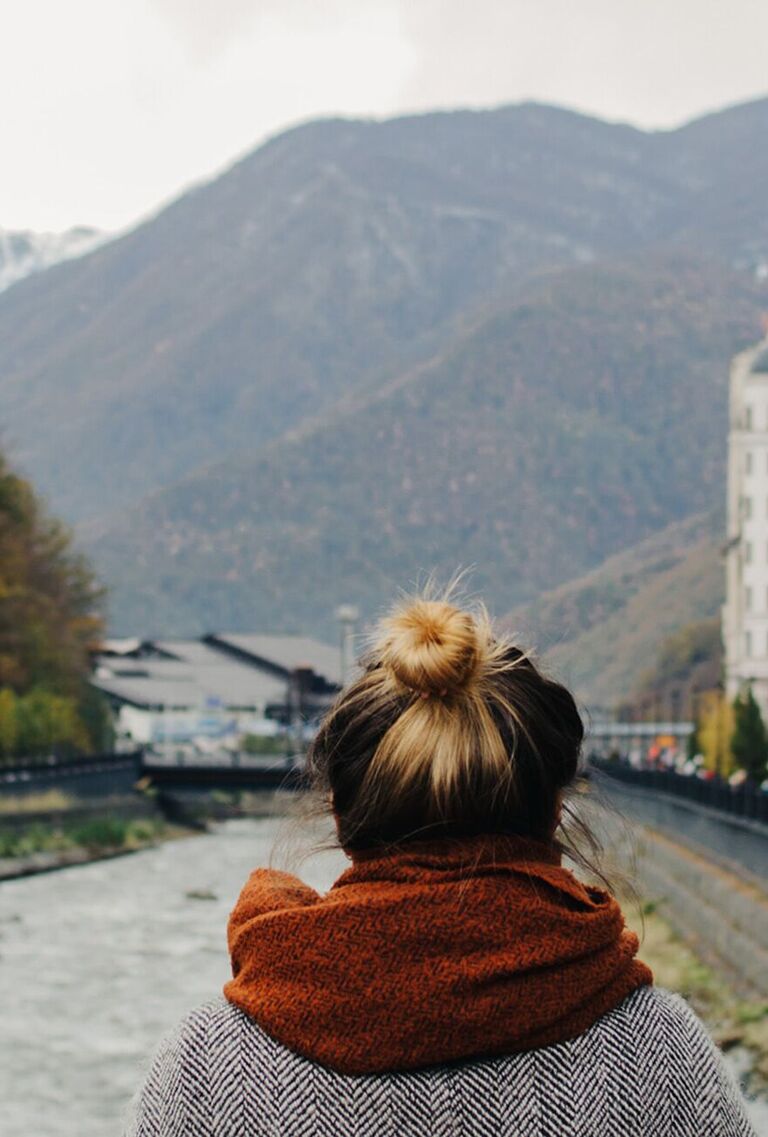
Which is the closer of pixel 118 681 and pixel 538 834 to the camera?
pixel 538 834

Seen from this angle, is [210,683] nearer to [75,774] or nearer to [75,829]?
[75,774]

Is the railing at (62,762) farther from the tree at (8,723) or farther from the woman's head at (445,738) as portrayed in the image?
the woman's head at (445,738)

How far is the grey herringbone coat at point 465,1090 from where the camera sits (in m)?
2.81

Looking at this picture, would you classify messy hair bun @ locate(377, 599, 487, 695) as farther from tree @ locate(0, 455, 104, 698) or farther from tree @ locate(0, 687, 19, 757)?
tree @ locate(0, 687, 19, 757)

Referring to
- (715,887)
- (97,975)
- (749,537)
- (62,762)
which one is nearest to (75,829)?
(62,762)

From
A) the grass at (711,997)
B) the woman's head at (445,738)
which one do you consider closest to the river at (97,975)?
the grass at (711,997)

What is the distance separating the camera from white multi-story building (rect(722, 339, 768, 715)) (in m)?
80.4

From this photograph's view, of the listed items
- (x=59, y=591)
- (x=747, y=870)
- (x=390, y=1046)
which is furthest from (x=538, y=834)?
(x=59, y=591)

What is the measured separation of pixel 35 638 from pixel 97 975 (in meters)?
43.9

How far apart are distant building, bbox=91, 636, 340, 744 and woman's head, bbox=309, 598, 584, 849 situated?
11358cm

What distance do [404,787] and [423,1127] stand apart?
0.50 meters

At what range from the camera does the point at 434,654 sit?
299 cm

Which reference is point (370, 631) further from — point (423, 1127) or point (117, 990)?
point (117, 990)

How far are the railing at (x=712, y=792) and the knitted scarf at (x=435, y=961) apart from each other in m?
23.0
